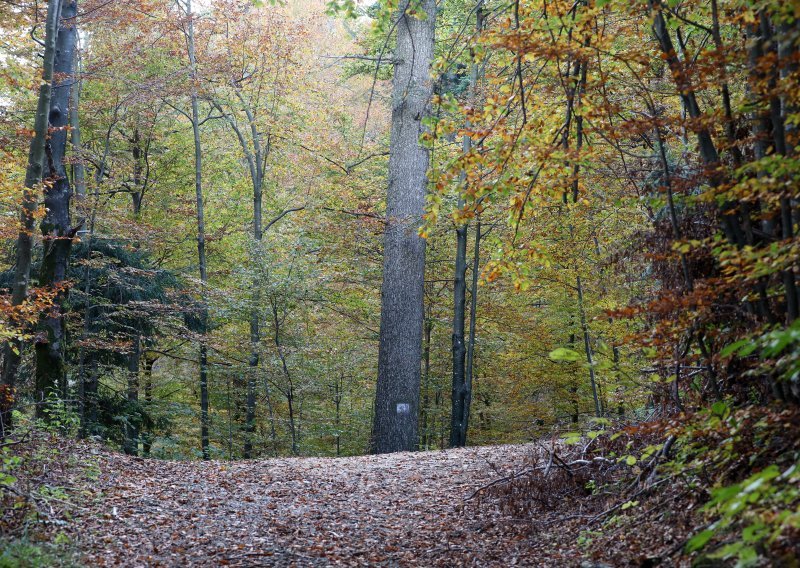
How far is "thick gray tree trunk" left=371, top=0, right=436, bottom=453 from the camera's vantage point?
9.89 metres

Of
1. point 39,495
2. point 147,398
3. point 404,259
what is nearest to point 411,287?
point 404,259

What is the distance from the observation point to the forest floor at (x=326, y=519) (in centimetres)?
452

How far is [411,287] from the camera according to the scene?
33.1 ft

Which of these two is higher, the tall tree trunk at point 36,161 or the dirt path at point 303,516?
the tall tree trunk at point 36,161

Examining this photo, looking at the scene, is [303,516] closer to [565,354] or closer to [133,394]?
[565,354]

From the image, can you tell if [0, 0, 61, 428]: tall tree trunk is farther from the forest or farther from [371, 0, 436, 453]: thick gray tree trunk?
[371, 0, 436, 453]: thick gray tree trunk

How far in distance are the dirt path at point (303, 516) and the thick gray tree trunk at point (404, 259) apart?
2066mm

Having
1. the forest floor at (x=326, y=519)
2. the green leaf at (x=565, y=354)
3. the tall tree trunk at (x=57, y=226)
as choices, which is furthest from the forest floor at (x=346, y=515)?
the tall tree trunk at (x=57, y=226)

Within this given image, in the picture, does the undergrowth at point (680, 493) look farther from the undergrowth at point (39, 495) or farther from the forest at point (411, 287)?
the undergrowth at point (39, 495)

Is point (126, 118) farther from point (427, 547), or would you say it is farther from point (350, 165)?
point (427, 547)

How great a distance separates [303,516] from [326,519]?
0.22 metres

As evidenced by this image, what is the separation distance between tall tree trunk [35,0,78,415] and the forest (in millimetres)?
53

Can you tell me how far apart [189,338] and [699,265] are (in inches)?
409

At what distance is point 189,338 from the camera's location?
491 inches
